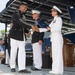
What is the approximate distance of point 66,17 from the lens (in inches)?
408

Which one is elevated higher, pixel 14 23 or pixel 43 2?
pixel 43 2

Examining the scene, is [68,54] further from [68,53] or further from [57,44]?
[57,44]

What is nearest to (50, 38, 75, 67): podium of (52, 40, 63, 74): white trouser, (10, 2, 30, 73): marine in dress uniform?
(52, 40, 63, 74): white trouser

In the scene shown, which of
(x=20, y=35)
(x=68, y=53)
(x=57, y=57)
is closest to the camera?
(x=57, y=57)

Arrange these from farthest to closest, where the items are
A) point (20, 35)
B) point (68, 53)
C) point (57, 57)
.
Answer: point (68, 53) → point (20, 35) → point (57, 57)

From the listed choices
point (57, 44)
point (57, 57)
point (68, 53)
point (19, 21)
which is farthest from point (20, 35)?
point (68, 53)

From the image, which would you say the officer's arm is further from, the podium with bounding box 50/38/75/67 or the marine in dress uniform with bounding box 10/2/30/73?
the podium with bounding box 50/38/75/67

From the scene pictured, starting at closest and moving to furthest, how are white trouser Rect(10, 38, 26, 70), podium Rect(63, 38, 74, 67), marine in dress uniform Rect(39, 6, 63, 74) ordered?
marine in dress uniform Rect(39, 6, 63, 74), white trouser Rect(10, 38, 26, 70), podium Rect(63, 38, 74, 67)

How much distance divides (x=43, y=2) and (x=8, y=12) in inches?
88.1

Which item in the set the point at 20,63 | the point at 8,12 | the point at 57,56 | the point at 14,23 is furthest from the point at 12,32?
the point at 8,12

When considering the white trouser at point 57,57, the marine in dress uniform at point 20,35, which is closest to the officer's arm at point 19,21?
the marine in dress uniform at point 20,35

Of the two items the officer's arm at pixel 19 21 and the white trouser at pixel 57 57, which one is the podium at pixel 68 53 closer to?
the white trouser at pixel 57 57

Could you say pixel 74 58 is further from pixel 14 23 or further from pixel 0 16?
pixel 14 23

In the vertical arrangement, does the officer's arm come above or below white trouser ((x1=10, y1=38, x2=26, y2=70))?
above
